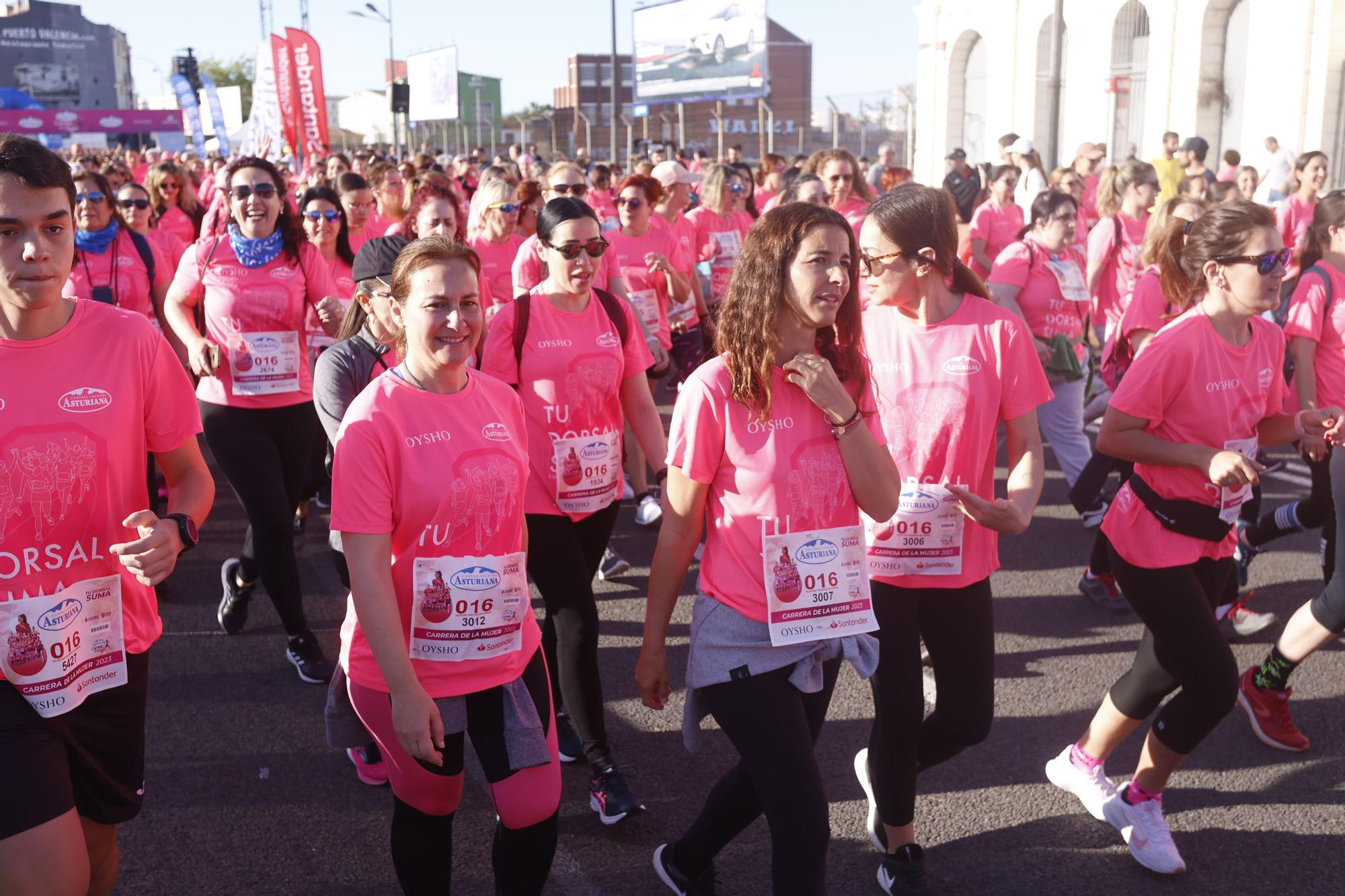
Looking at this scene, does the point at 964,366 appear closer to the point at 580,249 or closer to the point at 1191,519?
the point at 1191,519

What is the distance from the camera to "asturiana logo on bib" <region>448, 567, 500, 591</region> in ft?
9.02

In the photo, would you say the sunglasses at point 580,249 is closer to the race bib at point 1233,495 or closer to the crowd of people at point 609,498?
the crowd of people at point 609,498

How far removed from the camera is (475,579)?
277 centimetres

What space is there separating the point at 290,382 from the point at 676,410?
107 inches

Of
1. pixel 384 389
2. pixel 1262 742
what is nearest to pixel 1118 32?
pixel 1262 742

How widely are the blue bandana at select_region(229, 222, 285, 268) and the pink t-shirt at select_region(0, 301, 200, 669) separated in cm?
265

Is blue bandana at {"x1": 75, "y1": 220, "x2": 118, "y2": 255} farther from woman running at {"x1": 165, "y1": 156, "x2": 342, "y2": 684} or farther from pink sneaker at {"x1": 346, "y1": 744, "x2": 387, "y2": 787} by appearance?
pink sneaker at {"x1": 346, "y1": 744, "x2": 387, "y2": 787}

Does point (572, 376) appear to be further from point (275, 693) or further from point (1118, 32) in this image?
point (1118, 32)

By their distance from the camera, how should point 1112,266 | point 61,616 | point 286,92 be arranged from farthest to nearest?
1. point 286,92
2. point 1112,266
3. point 61,616

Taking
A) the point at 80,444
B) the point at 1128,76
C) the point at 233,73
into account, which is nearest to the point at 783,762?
the point at 80,444

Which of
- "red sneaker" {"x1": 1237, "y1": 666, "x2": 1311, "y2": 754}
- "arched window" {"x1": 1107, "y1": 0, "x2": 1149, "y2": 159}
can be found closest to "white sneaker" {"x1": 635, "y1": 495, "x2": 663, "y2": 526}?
"red sneaker" {"x1": 1237, "y1": 666, "x2": 1311, "y2": 754}

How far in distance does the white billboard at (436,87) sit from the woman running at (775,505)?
145ft

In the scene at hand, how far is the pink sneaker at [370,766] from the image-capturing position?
13.8 ft

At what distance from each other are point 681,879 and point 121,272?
5.01m
